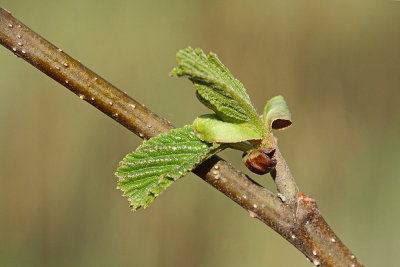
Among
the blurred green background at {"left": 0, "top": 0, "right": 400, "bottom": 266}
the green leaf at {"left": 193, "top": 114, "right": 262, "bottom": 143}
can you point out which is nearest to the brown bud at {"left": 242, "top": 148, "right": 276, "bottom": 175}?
the green leaf at {"left": 193, "top": 114, "right": 262, "bottom": 143}

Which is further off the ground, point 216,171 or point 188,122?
point 188,122

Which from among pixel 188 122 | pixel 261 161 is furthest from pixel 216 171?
pixel 188 122

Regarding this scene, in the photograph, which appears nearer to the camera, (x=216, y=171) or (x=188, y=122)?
(x=216, y=171)

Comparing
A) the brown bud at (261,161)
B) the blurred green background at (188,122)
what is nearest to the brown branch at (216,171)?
the brown bud at (261,161)

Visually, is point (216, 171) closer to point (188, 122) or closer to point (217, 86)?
point (217, 86)

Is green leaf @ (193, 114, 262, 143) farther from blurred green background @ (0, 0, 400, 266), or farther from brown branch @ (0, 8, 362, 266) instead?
blurred green background @ (0, 0, 400, 266)

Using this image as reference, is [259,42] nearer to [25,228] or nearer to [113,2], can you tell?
[113,2]

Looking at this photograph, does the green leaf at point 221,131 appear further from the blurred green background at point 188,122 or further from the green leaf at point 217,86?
the blurred green background at point 188,122
